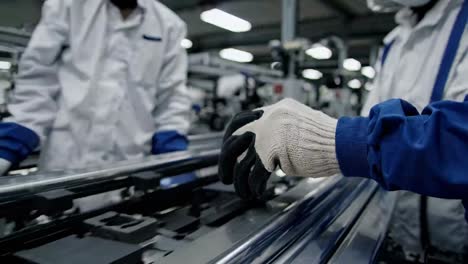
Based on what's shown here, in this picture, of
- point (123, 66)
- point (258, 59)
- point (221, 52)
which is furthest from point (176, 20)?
point (258, 59)

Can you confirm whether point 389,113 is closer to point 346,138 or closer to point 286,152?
point 346,138

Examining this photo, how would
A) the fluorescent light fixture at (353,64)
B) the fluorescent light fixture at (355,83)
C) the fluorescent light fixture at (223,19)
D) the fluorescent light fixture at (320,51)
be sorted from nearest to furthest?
1. the fluorescent light fixture at (320,51)
2. the fluorescent light fixture at (223,19)
3. the fluorescent light fixture at (355,83)
4. the fluorescent light fixture at (353,64)

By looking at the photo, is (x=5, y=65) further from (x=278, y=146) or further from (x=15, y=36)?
(x=278, y=146)

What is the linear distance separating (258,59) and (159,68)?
11.3 m

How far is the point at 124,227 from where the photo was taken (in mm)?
607

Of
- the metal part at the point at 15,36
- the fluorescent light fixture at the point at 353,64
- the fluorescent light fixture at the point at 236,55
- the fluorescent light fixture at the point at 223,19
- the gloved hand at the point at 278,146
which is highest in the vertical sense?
the fluorescent light fixture at the point at 236,55

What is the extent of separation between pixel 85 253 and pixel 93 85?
830 millimetres

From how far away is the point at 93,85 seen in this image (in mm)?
1206

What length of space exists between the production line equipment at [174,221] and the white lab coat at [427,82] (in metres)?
0.19

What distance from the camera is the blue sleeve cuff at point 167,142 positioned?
4.50 feet

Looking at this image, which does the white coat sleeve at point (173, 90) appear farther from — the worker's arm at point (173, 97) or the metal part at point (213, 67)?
the metal part at point (213, 67)

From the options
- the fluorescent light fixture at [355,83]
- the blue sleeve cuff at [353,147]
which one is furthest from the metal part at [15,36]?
the fluorescent light fixture at [355,83]

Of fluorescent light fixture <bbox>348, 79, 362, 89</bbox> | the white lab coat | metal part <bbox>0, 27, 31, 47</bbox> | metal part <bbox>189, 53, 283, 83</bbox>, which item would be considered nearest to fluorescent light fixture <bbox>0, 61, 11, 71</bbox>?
metal part <bbox>0, 27, 31, 47</bbox>

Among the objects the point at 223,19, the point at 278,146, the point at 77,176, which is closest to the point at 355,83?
the point at 223,19
